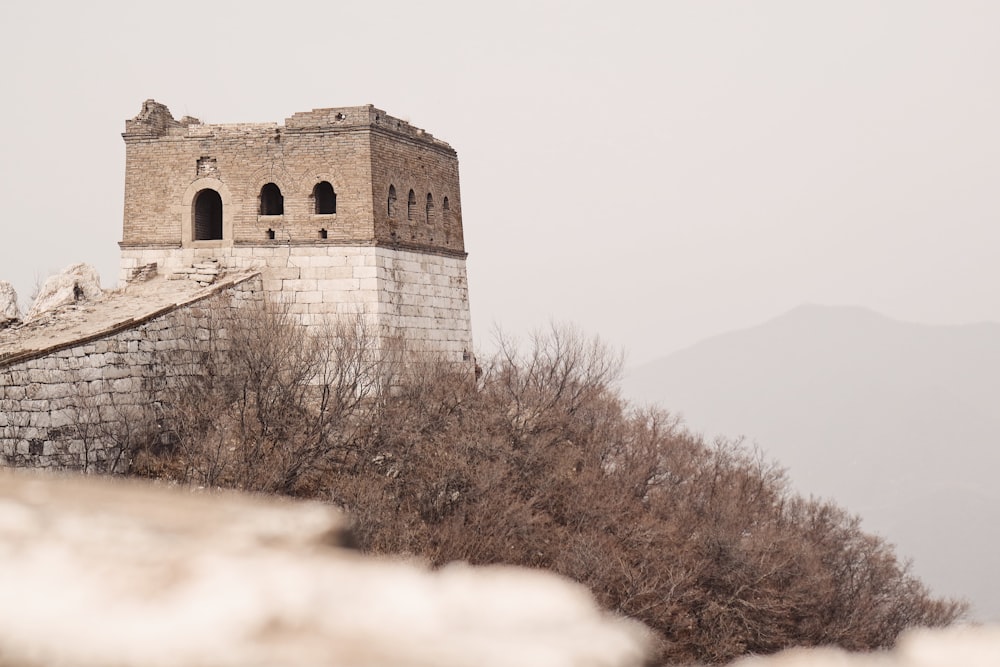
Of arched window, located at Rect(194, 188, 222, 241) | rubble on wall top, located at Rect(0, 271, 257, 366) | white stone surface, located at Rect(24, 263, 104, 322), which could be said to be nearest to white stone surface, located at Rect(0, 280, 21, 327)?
white stone surface, located at Rect(24, 263, 104, 322)

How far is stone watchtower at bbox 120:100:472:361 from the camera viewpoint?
21203 millimetres

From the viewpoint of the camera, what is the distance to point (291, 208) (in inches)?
845

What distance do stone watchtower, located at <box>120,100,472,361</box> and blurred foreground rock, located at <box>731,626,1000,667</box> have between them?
17.7m

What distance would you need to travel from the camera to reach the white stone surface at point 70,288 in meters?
20.4

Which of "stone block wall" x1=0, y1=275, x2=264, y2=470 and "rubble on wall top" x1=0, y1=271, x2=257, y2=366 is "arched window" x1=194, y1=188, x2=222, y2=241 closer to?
"rubble on wall top" x1=0, y1=271, x2=257, y2=366

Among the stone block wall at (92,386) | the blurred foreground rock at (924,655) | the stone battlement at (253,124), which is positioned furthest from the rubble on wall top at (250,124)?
the blurred foreground rock at (924,655)

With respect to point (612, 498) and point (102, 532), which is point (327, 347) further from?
point (102, 532)

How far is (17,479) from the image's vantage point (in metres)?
4.55

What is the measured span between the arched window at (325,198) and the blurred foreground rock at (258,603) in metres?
18.5

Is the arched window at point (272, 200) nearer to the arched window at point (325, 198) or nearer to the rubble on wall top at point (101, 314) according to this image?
the arched window at point (325, 198)

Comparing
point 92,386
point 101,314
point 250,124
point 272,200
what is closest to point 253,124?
point 250,124

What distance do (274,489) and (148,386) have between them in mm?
2795

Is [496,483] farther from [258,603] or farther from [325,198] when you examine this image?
[258,603]

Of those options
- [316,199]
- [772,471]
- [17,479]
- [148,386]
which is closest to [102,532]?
[17,479]
